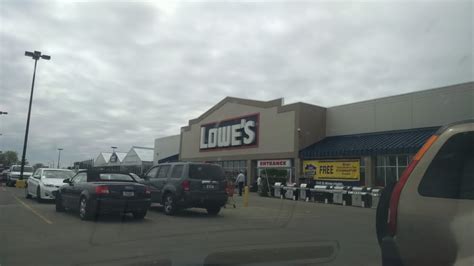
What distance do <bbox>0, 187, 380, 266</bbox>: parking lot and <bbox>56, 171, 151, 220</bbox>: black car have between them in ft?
1.11

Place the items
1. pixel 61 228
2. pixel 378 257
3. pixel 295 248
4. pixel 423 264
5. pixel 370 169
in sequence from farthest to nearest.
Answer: pixel 370 169 < pixel 61 228 < pixel 295 248 < pixel 378 257 < pixel 423 264

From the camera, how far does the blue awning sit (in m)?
25.8

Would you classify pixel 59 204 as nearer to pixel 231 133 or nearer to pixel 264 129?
pixel 264 129

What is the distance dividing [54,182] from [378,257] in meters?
14.5

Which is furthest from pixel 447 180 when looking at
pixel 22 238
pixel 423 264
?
pixel 22 238

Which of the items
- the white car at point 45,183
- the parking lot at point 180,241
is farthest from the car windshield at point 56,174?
the parking lot at point 180,241

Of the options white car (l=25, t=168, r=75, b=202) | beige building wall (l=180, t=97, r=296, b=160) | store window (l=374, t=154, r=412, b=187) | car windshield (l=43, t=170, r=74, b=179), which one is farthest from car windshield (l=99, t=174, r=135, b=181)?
beige building wall (l=180, t=97, r=296, b=160)

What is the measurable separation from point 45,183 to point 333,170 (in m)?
19.2

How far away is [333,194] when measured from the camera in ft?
80.6

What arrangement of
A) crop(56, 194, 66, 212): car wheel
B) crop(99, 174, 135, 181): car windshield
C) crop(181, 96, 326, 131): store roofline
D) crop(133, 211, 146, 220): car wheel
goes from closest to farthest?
crop(133, 211, 146, 220): car wheel → crop(99, 174, 135, 181): car windshield → crop(56, 194, 66, 212): car wheel → crop(181, 96, 326, 131): store roofline

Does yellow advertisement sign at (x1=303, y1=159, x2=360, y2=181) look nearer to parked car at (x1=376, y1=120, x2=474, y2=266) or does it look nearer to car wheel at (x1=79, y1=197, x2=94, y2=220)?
car wheel at (x1=79, y1=197, x2=94, y2=220)

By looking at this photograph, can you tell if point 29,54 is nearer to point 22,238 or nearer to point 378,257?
point 22,238

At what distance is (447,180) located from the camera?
3.69 meters

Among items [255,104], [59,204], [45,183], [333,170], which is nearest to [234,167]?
[255,104]
